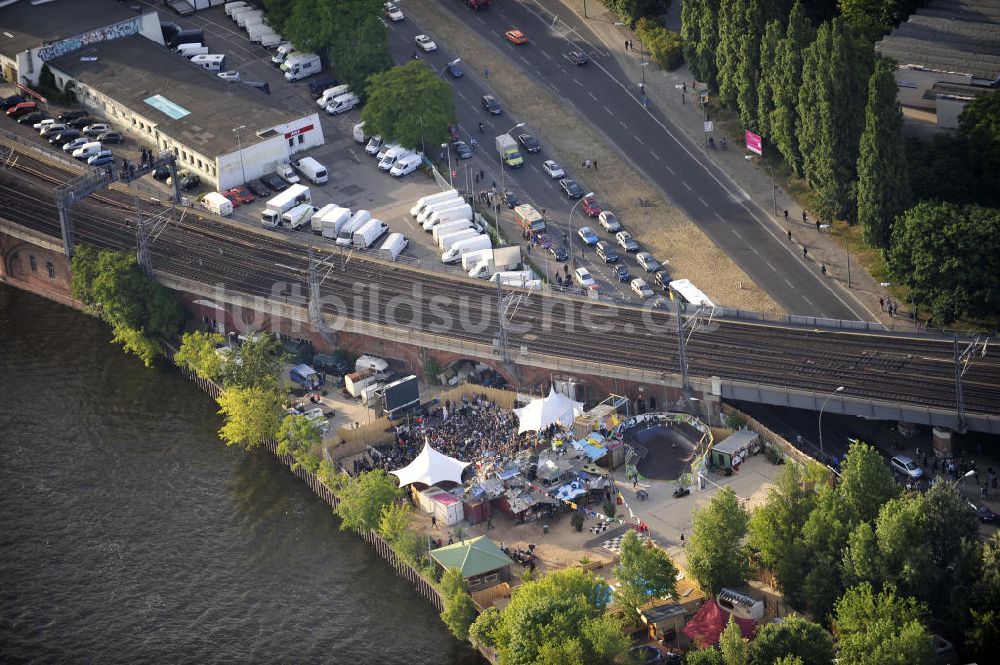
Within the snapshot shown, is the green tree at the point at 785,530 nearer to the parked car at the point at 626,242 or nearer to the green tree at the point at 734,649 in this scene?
the green tree at the point at 734,649

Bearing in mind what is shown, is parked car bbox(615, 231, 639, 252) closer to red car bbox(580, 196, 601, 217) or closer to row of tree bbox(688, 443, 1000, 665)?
red car bbox(580, 196, 601, 217)

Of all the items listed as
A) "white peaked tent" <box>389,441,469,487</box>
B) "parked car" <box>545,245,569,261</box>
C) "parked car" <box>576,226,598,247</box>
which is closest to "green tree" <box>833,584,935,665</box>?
"white peaked tent" <box>389,441,469,487</box>

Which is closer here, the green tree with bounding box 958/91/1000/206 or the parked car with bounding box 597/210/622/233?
the green tree with bounding box 958/91/1000/206

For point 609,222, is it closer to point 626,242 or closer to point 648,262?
point 626,242

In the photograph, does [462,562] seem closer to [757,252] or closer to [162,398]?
[162,398]

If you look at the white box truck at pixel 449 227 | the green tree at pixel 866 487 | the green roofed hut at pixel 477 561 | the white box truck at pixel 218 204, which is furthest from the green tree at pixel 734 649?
the white box truck at pixel 218 204

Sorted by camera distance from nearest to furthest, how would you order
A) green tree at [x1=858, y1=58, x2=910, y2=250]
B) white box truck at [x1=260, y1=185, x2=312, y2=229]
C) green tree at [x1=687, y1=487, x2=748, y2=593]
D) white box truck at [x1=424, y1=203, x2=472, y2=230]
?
green tree at [x1=687, y1=487, x2=748, y2=593] → green tree at [x1=858, y1=58, x2=910, y2=250] → white box truck at [x1=424, y1=203, x2=472, y2=230] → white box truck at [x1=260, y1=185, x2=312, y2=229]

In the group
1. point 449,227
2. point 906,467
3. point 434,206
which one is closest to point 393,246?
point 449,227
